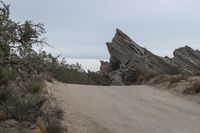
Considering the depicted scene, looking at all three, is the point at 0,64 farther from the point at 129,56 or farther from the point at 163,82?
the point at 129,56

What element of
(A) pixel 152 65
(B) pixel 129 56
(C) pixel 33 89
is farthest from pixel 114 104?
(B) pixel 129 56

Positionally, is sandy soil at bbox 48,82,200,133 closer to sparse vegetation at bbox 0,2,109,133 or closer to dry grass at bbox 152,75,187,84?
sparse vegetation at bbox 0,2,109,133

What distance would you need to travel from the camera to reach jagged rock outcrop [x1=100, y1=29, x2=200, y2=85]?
135 ft

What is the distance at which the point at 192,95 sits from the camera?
2259 cm

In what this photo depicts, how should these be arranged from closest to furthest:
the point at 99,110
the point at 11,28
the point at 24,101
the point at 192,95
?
the point at 11,28, the point at 24,101, the point at 99,110, the point at 192,95

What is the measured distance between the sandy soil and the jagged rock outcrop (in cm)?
1766

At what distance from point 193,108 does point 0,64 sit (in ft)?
35.5

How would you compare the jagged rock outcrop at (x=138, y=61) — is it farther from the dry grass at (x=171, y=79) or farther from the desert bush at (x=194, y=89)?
the desert bush at (x=194, y=89)

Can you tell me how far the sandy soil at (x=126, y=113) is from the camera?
13.8m

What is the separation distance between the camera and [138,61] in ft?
139

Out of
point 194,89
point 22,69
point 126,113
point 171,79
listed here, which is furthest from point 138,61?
point 22,69

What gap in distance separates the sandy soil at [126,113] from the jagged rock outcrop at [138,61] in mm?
17660

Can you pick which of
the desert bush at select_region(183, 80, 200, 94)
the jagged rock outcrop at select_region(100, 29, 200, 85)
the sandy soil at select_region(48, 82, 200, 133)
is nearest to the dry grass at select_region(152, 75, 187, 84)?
the desert bush at select_region(183, 80, 200, 94)

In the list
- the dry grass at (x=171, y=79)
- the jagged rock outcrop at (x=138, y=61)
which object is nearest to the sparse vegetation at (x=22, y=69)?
the dry grass at (x=171, y=79)
